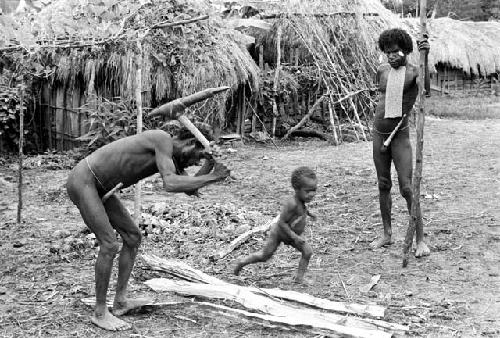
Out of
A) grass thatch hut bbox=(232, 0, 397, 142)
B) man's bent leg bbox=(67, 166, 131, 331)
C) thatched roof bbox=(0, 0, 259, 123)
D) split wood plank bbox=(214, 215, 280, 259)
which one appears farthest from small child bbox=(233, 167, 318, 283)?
grass thatch hut bbox=(232, 0, 397, 142)

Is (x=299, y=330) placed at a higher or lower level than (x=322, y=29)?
lower

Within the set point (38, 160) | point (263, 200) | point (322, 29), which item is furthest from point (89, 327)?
point (322, 29)

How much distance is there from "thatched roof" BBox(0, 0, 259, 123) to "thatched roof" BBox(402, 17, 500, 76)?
12026 mm

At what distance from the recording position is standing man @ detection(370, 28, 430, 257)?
6.21m

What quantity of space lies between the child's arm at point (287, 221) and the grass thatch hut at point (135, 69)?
2077 millimetres

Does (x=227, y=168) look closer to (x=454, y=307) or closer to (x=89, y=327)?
(x=89, y=327)

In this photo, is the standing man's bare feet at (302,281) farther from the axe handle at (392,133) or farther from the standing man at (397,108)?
the axe handle at (392,133)

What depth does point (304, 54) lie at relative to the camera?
53.6ft

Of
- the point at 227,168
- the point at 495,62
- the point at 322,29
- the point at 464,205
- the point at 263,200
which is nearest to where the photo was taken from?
the point at 227,168

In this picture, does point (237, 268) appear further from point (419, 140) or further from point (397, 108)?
point (397, 108)

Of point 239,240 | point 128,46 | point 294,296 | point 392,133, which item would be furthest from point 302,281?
point 128,46

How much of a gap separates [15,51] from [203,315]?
128 inches

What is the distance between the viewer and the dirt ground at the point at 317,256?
4.84 meters

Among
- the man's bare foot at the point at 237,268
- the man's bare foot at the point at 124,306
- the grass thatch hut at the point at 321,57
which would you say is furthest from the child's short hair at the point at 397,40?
the grass thatch hut at the point at 321,57
